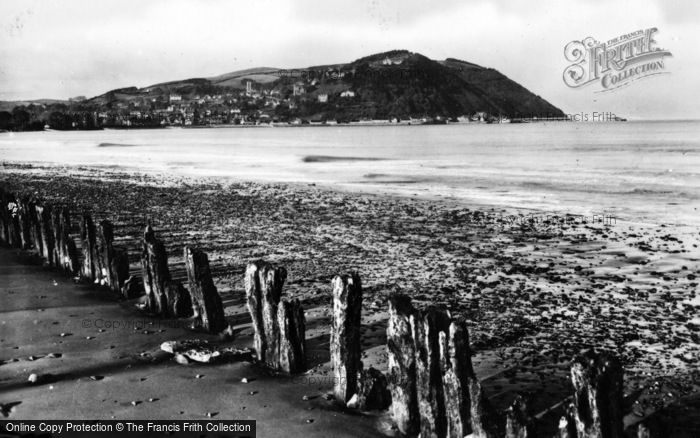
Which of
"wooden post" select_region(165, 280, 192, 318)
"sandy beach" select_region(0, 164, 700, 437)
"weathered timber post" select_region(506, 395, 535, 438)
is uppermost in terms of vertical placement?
"weathered timber post" select_region(506, 395, 535, 438)

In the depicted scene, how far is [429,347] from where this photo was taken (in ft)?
20.2

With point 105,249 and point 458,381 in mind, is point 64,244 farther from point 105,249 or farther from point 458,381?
point 458,381

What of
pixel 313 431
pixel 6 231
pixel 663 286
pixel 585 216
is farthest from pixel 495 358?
pixel 585 216

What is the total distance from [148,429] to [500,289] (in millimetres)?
7665

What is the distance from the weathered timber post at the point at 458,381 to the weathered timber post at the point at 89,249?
343 inches

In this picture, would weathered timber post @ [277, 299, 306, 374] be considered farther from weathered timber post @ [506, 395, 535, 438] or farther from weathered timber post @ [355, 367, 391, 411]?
weathered timber post @ [506, 395, 535, 438]

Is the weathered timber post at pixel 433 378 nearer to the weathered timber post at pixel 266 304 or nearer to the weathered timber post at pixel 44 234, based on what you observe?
the weathered timber post at pixel 266 304

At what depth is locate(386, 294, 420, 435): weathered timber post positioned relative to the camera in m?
6.34

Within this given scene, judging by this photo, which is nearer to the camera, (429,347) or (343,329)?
(429,347)

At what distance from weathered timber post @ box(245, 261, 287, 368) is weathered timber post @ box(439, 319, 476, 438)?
2.76 meters

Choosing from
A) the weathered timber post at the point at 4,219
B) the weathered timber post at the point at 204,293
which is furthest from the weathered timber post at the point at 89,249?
the weathered timber post at the point at 4,219

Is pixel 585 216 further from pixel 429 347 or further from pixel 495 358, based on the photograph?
pixel 429 347

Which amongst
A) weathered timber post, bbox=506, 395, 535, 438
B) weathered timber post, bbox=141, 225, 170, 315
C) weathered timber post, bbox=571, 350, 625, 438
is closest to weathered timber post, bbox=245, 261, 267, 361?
weathered timber post, bbox=141, 225, 170, 315

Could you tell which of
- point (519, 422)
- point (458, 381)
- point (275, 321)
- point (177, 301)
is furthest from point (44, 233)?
point (519, 422)
